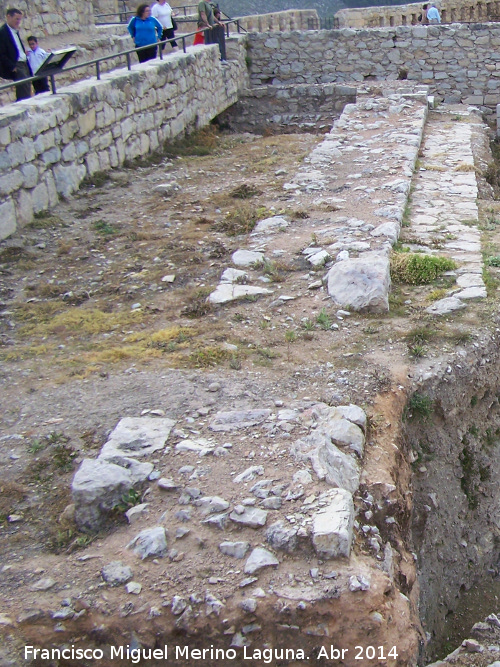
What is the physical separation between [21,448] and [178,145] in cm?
818

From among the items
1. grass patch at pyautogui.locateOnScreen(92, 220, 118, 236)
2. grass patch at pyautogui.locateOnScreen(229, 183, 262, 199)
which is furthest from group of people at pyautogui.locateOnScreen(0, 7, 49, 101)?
grass patch at pyautogui.locateOnScreen(229, 183, 262, 199)

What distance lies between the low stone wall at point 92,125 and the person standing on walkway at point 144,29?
478 millimetres

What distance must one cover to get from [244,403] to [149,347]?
1034 mm

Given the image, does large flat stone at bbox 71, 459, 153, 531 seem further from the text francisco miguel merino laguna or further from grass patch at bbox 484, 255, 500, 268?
grass patch at bbox 484, 255, 500, 268

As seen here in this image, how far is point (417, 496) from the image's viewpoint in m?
4.15

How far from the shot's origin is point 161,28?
1220 centimetres

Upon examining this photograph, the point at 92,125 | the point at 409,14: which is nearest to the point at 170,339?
the point at 92,125

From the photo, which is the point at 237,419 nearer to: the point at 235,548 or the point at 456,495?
the point at 235,548

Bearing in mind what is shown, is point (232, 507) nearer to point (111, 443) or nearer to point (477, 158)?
point (111, 443)

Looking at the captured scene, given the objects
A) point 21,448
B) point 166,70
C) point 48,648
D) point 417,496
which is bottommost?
point 417,496

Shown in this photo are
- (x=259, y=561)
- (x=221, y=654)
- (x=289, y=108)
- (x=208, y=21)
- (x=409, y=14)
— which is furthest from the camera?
(x=409, y=14)

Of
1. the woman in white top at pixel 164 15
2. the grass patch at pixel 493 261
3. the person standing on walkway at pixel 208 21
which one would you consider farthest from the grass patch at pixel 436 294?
the person standing on walkway at pixel 208 21

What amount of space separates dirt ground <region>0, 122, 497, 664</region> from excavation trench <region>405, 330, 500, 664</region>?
23 centimetres

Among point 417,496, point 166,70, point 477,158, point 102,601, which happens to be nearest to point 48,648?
point 102,601
